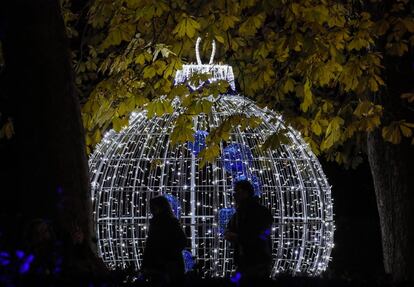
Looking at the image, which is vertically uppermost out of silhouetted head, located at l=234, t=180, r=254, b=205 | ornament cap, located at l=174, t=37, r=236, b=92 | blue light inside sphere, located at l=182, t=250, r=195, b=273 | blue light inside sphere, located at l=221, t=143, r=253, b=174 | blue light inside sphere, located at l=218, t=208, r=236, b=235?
ornament cap, located at l=174, t=37, r=236, b=92

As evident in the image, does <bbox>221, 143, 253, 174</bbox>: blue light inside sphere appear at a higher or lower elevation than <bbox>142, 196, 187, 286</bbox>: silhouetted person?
higher

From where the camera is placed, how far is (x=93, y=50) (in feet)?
41.8

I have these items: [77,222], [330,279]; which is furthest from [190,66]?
[330,279]

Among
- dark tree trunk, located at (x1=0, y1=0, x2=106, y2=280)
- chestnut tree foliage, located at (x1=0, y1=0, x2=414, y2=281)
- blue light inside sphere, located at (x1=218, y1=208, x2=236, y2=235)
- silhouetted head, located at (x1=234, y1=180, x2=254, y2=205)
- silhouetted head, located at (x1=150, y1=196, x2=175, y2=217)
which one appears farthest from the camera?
chestnut tree foliage, located at (x1=0, y1=0, x2=414, y2=281)

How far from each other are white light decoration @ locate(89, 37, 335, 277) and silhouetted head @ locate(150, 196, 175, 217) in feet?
1.87

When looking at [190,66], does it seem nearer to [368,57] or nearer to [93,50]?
[368,57]

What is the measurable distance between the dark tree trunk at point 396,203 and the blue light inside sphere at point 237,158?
1.60 metres

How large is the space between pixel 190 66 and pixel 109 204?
1.91 m

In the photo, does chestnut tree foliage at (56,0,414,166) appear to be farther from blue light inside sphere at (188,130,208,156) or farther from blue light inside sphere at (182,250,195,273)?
blue light inside sphere at (182,250,195,273)

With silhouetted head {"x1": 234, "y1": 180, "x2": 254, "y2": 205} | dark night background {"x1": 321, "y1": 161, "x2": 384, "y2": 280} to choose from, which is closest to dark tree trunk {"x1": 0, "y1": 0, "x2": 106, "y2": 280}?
silhouetted head {"x1": 234, "y1": 180, "x2": 254, "y2": 205}

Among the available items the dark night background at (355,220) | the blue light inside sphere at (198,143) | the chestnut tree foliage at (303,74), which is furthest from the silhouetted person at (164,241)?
the dark night background at (355,220)

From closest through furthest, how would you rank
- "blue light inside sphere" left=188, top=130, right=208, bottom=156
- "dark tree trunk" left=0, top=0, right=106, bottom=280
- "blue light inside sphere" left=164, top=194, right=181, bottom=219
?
"dark tree trunk" left=0, top=0, right=106, bottom=280
"blue light inside sphere" left=164, top=194, right=181, bottom=219
"blue light inside sphere" left=188, top=130, right=208, bottom=156

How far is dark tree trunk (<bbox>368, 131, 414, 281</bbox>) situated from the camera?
9.33 metres

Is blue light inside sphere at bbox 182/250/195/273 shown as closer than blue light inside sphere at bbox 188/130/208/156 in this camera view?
Yes
